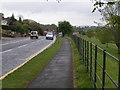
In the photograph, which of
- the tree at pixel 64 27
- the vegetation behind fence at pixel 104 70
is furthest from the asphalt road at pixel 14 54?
the tree at pixel 64 27

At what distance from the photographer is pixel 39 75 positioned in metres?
9.07

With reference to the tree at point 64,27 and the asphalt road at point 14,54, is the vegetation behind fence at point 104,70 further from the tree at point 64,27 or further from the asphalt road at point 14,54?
the tree at point 64,27

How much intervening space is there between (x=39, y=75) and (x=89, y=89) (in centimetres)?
294

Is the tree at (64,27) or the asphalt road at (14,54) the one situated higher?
the tree at (64,27)

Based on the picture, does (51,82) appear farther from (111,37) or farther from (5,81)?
(111,37)

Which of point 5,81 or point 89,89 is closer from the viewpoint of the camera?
point 89,89

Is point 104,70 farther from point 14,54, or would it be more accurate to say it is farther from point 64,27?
point 64,27

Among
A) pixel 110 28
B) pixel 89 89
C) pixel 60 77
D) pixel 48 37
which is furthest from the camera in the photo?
pixel 48 37

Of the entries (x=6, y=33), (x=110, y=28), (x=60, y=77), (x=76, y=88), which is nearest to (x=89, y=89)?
(x=76, y=88)

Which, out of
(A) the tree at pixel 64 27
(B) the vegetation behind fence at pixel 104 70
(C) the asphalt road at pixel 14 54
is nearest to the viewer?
(B) the vegetation behind fence at pixel 104 70

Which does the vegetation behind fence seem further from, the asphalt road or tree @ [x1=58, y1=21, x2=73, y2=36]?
tree @ [x1=58, y1=21, x2=73, y2=36]

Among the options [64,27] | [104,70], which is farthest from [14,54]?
[64,27]

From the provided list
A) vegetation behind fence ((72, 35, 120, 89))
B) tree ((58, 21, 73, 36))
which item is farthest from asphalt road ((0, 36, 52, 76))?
tree ((58, 21, 73, 36))

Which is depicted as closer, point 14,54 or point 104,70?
point 104,70
